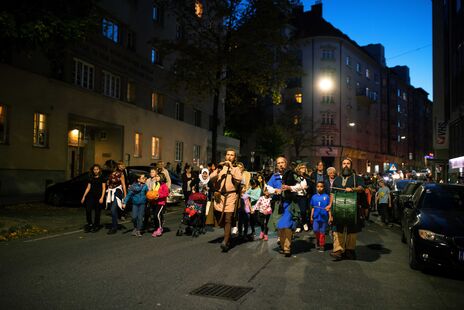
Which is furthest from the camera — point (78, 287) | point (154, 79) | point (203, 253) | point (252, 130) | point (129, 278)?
point (252, 130)

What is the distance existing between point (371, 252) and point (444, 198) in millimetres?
1744

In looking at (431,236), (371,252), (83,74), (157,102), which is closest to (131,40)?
(157,102)

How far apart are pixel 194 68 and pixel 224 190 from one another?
60.0 feet

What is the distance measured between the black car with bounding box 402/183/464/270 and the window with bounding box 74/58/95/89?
736 inches

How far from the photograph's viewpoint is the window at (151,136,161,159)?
29220mm

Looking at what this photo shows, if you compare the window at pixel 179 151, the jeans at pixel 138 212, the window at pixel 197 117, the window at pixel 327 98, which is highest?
the window at pixel 327 98

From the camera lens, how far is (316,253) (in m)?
8.34

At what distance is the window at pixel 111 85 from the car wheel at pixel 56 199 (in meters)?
9.01

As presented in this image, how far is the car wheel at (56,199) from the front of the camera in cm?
1672

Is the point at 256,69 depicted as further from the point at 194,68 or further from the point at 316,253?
the point at 316,253

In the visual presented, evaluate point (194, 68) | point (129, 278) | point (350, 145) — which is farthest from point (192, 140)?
point (350, 145)

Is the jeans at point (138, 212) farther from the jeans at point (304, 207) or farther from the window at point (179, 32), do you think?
the window at point (179, 32)

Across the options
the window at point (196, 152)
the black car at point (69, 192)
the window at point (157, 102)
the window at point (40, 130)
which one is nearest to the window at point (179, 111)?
the window at point (157, 102)

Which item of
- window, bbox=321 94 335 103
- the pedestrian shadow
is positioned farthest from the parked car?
window, bbox=321 94 335 103
